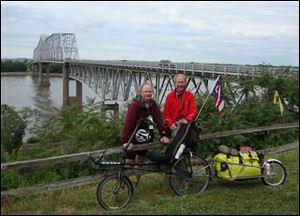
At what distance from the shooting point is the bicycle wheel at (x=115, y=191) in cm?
486

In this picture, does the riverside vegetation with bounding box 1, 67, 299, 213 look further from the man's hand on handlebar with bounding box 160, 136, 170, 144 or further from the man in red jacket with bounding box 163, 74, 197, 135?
the man in red jacket with bounding box 163, 74, 197, 135

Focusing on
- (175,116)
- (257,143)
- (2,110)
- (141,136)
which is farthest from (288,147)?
(2,110)

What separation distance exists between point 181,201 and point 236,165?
1029 mm

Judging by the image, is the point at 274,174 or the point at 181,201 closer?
the point at 181,201

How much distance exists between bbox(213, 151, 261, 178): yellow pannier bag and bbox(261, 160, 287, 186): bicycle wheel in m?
0.15

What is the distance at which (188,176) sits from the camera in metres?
5.38

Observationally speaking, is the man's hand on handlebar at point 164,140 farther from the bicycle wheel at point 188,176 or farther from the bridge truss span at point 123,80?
the bridge truss span at point 123,80

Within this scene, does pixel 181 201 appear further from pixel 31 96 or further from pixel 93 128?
pixel 31 96

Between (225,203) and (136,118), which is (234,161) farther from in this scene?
(136,118)

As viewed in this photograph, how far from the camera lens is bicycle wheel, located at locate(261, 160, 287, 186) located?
5.63m

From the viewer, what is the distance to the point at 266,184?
564 centimetres

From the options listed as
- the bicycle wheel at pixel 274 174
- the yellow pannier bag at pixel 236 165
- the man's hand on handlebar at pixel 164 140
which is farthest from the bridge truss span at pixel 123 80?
the man's hand on handlebar at pixel 164 140

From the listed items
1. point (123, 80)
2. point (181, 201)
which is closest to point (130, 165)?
point (181, 201)

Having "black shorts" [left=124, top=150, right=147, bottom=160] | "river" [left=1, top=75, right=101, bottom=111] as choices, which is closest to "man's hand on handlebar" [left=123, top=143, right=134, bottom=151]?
"black shorts" [left=124, top=150, right=147, bottom=160]
